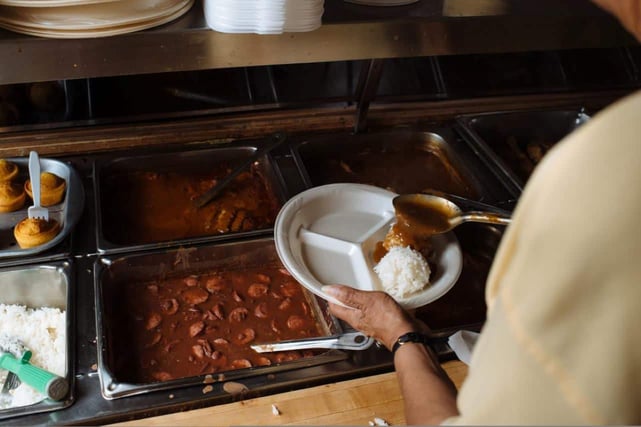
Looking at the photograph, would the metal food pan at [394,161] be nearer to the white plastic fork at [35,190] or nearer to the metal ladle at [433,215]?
the metal ladle at [433,215]

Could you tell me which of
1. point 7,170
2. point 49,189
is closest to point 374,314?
point 49,189

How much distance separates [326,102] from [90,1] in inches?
40.0

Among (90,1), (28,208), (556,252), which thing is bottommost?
(28,208)

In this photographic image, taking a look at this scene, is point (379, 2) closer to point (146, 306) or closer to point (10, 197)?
point (146, 306)

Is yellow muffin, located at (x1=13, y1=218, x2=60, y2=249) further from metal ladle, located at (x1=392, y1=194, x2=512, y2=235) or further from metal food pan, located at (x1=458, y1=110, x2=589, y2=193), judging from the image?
metal food pan, located at (x1=458, y1=110, x2=589, y2=193)

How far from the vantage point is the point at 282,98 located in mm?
2035

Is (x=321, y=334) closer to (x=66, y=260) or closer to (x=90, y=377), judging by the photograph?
(x=90, y=377)

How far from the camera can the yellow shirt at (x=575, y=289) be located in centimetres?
42

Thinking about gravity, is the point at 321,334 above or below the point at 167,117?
below

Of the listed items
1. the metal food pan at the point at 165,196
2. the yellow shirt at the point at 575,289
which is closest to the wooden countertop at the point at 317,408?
the metal food pan at the point at 165,196

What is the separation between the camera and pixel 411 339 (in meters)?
1.19

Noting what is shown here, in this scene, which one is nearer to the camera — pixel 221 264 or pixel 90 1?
pixel 90 1

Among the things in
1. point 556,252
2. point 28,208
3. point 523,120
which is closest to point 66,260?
point 28,208

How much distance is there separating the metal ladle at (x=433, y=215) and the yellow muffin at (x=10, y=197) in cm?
107
